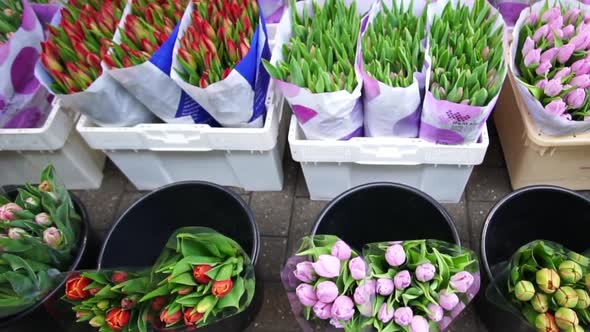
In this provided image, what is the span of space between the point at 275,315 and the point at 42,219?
2.03ft

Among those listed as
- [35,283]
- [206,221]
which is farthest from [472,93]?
[35,283]

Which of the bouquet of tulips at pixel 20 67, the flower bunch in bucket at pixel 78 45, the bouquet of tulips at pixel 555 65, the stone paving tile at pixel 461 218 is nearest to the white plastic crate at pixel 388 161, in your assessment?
the stone paving tile at pixel 461 218

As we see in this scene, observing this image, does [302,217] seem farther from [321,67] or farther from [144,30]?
[144,30]

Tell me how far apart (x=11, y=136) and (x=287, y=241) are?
2.68 ft

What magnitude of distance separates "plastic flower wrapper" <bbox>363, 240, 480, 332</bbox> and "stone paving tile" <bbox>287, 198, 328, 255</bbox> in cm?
59

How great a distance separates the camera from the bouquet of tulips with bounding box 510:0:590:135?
3.43ft

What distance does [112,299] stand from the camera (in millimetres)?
880

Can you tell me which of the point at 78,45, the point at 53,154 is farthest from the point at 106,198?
the point at 78,45

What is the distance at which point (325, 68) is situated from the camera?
109 centimetres

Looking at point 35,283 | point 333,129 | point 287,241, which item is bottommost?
point 287,241

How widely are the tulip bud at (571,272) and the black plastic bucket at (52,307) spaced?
0.94 metres

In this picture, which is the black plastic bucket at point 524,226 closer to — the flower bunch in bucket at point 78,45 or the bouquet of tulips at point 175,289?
the bouquet of tulips at point 175,289

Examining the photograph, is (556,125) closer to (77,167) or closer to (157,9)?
(157,9)

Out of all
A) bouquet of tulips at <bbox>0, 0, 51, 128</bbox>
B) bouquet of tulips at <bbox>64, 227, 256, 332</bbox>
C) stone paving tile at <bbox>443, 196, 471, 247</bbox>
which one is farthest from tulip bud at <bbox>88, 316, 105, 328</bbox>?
stone paving tile at <bbox>443, 196, 471, 247</bbox>
